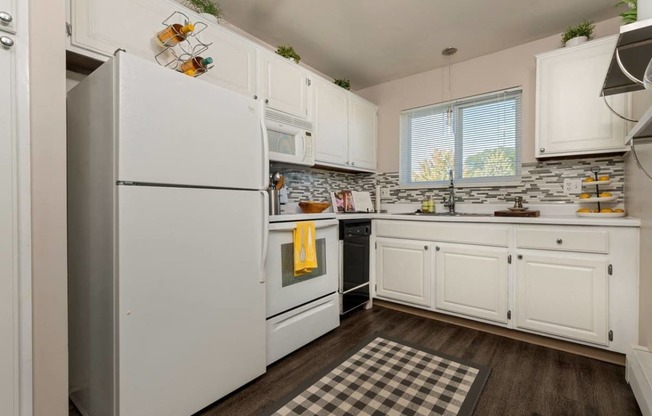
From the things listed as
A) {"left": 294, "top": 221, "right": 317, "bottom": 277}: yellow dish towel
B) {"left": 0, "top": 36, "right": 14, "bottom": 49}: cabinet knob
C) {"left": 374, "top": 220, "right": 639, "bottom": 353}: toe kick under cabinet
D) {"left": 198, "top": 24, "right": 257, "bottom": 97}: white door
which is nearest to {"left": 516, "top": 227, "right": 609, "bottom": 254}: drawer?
{"left": 374, "top": 220, "right": 639, "bottom": 353}: toe kick under cabinet

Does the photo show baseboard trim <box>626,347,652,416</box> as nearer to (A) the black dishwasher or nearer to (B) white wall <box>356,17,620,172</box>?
(B) white wall <box>356,17,620,172</box>

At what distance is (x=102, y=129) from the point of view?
125 cm

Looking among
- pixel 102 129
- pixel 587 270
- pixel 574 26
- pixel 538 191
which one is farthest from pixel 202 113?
pixel 574 26

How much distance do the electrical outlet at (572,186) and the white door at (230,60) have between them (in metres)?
2.58

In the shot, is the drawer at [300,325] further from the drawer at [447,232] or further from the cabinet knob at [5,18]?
the cabinet knob at [5,18]

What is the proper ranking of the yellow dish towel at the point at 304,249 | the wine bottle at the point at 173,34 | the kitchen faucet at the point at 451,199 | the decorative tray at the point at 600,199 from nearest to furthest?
the wine bottle at the point at 173,34, the yellow dish towel at the point at 304,249, the decorative tray at the point at 600,199, the kitchen faucet at the point at 451,199

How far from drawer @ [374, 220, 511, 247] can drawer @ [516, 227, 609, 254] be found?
4.7 inches

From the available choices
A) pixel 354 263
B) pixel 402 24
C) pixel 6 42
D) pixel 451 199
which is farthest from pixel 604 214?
pixel 6 42

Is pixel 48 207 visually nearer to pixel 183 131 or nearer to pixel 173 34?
pixel 183 131

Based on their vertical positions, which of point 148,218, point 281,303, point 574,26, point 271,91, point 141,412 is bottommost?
point 141,412

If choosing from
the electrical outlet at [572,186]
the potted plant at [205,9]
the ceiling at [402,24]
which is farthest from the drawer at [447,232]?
the potted plant at [205,9]

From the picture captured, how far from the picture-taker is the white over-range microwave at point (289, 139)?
→ 7.37ft

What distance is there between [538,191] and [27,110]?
325 centimetres

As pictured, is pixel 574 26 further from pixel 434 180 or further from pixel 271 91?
pixel 271 91
